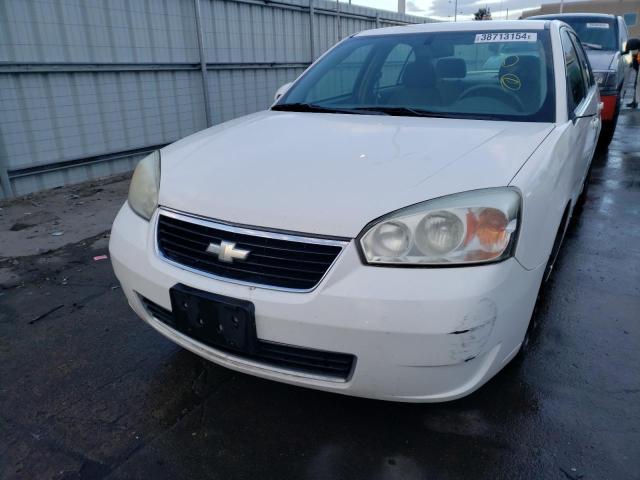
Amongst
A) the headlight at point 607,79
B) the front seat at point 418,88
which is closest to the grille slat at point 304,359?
the front seat at point 418,88

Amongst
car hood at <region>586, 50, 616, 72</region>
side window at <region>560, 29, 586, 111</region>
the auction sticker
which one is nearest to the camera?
side window at <region>560, 29, 586, 111</region>

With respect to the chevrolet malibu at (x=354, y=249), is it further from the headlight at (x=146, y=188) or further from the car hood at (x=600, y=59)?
the car hood at (x=600, y=59)

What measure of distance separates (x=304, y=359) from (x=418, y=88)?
1.76 metres

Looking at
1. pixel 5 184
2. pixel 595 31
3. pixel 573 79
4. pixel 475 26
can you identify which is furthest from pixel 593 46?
pixel 5 184

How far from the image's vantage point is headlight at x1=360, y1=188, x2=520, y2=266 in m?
1.57

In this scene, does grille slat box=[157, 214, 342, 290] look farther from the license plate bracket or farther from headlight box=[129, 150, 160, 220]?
headlight box=[129, 150, 160, 220]

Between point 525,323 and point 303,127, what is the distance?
1338 mm

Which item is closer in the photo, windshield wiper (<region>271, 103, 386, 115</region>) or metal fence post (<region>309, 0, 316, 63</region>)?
windshield wiper (<region>271, 103, 386, 115</region>)

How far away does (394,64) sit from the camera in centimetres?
307

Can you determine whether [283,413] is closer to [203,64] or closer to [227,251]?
[227,251]

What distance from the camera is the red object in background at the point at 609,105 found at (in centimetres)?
666

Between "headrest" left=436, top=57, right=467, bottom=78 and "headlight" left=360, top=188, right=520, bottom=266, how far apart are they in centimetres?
143

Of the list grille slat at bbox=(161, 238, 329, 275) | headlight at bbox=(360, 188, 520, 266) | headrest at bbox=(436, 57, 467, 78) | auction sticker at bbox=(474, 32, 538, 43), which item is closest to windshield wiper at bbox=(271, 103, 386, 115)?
headrest at bbox=(436, 57, 467, 78)

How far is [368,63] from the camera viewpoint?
3.24 metres
